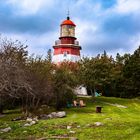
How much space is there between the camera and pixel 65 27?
92.4m

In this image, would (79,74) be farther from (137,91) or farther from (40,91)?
(137,91)

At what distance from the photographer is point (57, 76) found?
56500 mm

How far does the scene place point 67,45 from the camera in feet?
302

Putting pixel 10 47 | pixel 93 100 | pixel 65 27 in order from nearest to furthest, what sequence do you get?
pixel 10 47 → pixel 93 100 → pixel 65 27

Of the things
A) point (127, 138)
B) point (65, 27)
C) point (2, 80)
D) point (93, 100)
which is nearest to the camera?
point (127, 138)

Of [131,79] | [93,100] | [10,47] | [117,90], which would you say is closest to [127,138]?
[10,47]

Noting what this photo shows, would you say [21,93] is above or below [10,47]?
below

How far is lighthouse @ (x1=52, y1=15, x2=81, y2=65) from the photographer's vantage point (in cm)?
9206

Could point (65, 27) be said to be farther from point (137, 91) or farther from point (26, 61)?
point (26, 61)

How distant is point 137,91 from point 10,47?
4700 cm

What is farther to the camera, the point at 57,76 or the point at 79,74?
the point at 79,74

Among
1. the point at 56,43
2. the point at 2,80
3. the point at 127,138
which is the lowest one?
the point at 127,138

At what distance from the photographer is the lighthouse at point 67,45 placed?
92062mm

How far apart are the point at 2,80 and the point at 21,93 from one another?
46.0 ft
